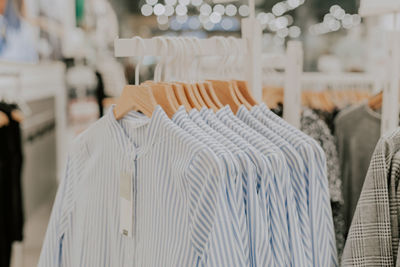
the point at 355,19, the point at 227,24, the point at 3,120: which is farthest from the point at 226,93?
the point at 227,24

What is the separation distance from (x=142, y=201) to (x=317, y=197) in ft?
1.36

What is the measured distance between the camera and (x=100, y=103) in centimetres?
458

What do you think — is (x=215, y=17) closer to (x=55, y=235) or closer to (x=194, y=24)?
(x=194, y=24)

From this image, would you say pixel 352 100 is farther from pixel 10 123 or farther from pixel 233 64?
pixel 10 123

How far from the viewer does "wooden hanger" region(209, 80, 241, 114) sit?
1.23 meters

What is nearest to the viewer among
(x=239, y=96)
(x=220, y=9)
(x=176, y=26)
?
(x=239, y=96)

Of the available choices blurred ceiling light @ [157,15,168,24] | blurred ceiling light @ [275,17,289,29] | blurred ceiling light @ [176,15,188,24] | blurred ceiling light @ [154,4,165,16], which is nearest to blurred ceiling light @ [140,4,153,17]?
blurred ceiling light @ [154,4,165,16]

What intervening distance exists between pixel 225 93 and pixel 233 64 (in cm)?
13

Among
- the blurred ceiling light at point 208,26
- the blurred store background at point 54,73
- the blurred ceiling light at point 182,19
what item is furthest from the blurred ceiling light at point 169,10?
the blurred store background at point 54,73

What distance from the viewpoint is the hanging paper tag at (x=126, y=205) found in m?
1.13

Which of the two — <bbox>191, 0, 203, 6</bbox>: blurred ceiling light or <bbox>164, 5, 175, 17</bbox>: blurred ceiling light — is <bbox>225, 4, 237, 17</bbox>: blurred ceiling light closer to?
<bbox>191, 0, 203, 6</bbox>: blurred ceiling light

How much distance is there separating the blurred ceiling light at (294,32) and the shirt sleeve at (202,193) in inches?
465

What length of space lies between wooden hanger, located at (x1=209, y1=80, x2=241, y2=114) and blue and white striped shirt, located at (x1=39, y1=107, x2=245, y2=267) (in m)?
0.22

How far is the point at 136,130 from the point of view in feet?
3.82
